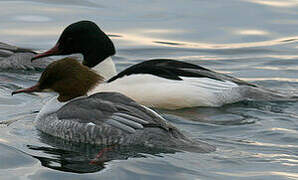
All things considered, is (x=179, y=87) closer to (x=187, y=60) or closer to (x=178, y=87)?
(x=178, y=87)

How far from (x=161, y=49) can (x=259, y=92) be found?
12.1 ft

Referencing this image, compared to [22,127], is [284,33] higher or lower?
higher

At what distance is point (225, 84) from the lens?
10.2 m

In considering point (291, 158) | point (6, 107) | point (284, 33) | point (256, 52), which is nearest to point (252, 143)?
point (291, 158)

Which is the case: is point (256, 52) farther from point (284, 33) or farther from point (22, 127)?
point (22, 127)

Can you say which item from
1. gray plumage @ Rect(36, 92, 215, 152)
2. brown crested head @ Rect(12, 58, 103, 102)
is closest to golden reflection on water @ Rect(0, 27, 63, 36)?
brown crested head @ Rect(12, 58, 103, 102)

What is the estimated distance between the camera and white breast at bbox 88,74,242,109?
1002 cm

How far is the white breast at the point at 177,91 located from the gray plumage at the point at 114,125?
1.65 metres

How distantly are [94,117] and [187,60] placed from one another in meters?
5.13

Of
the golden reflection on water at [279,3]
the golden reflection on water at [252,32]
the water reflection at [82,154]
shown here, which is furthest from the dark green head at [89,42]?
the golden reflection on water at [279,3]

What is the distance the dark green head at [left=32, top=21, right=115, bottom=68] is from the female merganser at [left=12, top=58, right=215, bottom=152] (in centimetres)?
188

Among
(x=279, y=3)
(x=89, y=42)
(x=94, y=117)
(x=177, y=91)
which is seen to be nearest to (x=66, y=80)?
(x=94, y=117)

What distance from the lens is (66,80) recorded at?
8.74m

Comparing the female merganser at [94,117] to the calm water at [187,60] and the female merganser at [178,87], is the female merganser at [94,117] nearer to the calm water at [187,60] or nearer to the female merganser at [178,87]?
the calm water at [187,60]
